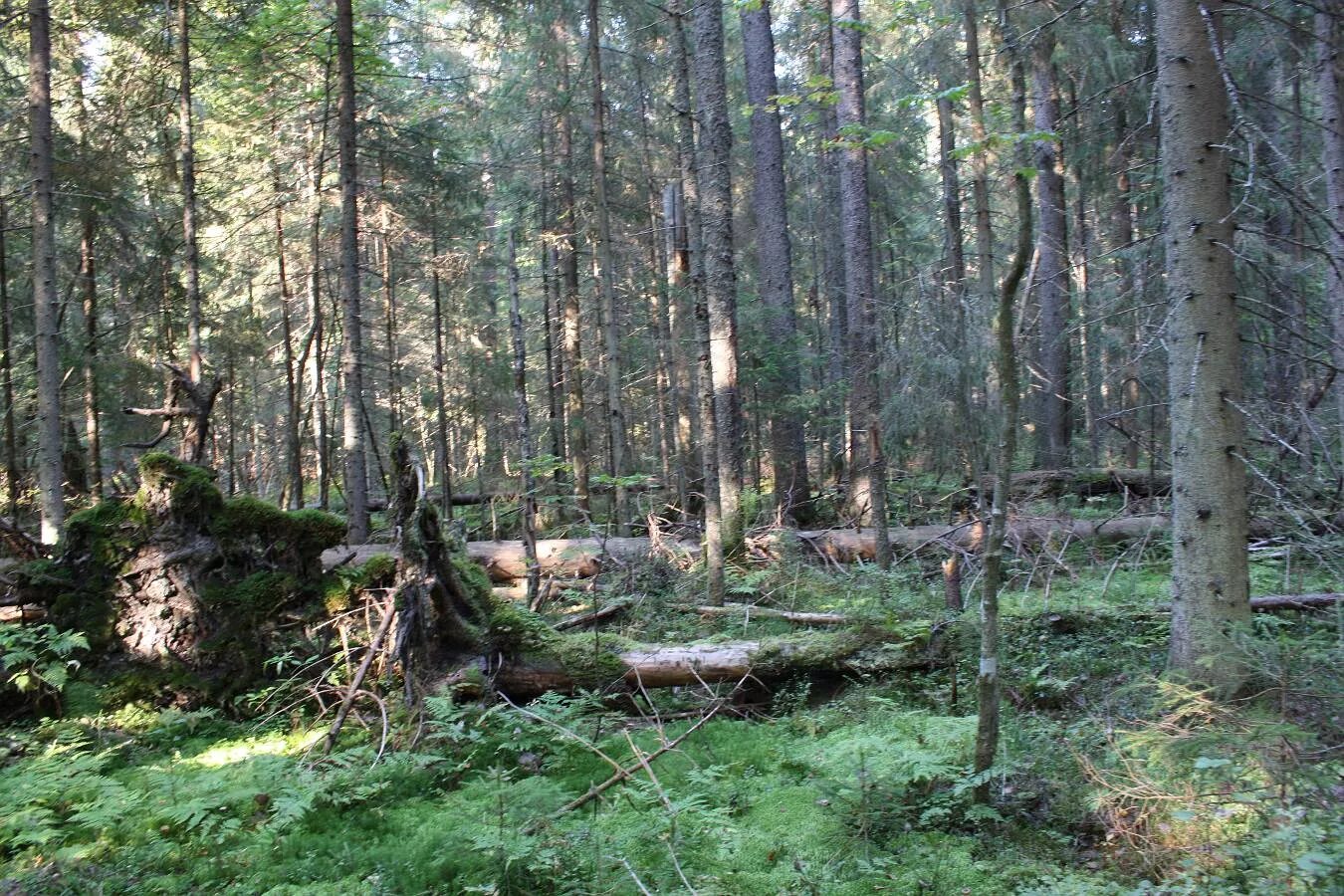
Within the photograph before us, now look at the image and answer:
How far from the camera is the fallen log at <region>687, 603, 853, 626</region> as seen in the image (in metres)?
8.12

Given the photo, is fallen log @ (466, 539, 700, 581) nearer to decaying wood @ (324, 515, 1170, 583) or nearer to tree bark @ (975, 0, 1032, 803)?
decaying wood @ (324, 515, 1170, 583)

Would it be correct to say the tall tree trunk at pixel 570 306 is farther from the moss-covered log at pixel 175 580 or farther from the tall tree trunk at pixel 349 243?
the moss-covered log at pixel 175 580

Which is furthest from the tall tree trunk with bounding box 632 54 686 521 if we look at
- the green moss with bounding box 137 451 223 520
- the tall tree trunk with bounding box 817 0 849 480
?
the green moss with bounding box 137 451 223 520

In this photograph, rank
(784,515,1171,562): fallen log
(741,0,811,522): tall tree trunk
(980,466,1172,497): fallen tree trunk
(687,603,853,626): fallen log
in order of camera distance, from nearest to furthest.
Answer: (687,603,853,626): fallen log < (784,515,1171,562): fallen log < (980,466,1172,497): fallen tree trunk < (741,0,811,522): tall tree trunk

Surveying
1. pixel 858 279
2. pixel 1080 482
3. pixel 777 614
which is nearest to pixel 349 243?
pixel 858 279

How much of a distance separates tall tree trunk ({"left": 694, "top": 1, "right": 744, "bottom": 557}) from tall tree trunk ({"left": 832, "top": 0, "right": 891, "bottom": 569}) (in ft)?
7.11

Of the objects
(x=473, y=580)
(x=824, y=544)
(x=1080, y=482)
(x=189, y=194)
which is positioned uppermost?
(x=189, y=194)

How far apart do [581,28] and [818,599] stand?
15263 mm

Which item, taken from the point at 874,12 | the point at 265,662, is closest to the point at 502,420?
the point at 874,12

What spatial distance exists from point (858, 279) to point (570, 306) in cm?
798

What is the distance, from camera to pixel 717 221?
9.31 metres

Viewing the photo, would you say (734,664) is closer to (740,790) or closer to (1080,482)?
(740,790)

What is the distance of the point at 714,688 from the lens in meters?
6.93

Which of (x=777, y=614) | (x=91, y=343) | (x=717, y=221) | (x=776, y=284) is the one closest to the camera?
(x=777, y=614)
